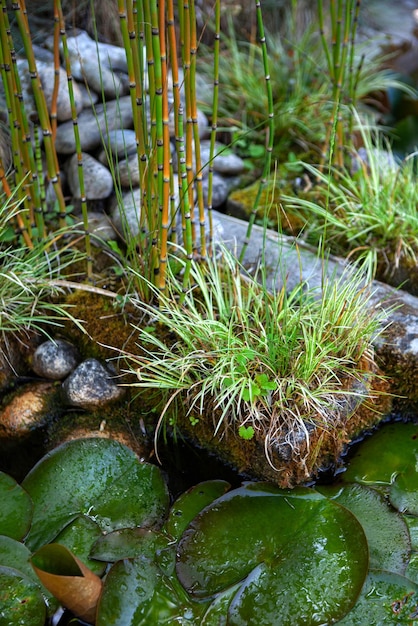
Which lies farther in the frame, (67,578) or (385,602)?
(385,602)

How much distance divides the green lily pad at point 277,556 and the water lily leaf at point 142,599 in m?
0.04

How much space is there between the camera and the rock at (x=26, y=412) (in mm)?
1911

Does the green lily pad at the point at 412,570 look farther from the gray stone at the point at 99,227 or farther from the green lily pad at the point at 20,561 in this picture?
the gray stone at the point at 99,227

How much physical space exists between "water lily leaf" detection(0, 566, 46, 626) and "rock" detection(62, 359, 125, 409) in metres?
0.57

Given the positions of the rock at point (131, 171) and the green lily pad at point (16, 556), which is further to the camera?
the rock at point (131, 171)

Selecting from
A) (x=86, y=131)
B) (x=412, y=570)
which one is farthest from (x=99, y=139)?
(x=412, y=570)

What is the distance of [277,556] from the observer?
1477 mm

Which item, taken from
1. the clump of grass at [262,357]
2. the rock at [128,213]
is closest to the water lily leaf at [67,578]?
the clump of grass at [262,357]

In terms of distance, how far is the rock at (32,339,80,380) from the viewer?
6.40ft

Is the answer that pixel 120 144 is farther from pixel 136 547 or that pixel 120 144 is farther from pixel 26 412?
pixel 136 547

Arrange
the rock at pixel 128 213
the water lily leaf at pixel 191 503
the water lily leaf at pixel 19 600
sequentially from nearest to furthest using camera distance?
the water lily leaf at pixel 19 600, the water lily leaf at pixel 191 503, the rock at pixel 128 213

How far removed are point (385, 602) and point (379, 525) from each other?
20cm

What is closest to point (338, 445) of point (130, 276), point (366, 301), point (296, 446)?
point (296, 446)

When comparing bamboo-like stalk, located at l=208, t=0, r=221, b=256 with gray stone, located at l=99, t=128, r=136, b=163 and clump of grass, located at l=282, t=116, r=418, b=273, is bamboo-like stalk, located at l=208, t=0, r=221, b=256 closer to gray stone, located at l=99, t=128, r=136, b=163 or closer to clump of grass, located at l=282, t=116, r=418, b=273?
clump of grass, located at l=282, t=116, r=418, b=273
